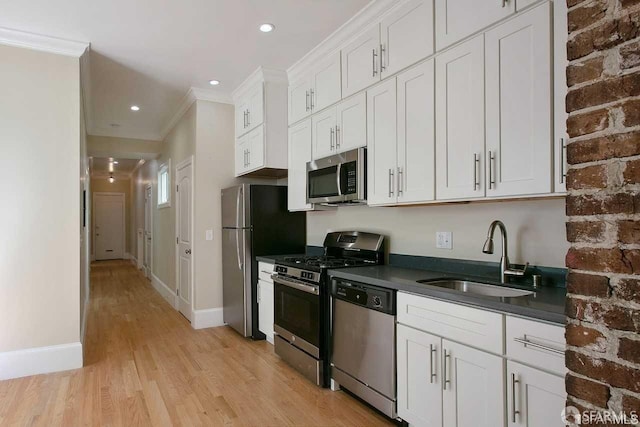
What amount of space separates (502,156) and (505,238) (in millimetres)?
481

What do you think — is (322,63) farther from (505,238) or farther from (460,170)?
(505,238)

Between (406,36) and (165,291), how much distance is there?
533cm

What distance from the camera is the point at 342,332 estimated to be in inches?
106

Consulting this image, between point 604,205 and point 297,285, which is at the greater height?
point 604,205

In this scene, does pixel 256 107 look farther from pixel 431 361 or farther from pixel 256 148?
pixel 431 361

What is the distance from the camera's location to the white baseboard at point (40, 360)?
10.2 ft

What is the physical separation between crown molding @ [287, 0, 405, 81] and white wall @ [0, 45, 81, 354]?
198 cm

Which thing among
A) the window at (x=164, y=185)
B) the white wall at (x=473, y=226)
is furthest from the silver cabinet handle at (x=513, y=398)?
the window at (x=164, y=185)

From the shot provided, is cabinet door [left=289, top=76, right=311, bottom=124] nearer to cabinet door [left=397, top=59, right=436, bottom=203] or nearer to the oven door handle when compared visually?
cabinet door [left=397, top=59, right=436, bottom=203]

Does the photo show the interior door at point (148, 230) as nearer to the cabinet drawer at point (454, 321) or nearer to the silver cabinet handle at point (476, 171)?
the cabinet drawer at point (454, 321)

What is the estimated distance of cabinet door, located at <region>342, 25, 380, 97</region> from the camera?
9.16 ft

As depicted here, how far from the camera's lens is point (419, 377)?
2104 millimetres

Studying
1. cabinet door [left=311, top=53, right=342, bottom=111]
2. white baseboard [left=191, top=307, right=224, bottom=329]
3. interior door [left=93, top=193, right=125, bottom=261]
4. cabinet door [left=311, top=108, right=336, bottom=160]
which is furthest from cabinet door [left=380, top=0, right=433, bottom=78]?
interior door [left=93, top=193, right=125, bottom=261]

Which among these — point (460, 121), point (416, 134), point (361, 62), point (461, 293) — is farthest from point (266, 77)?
point (461, 293)
